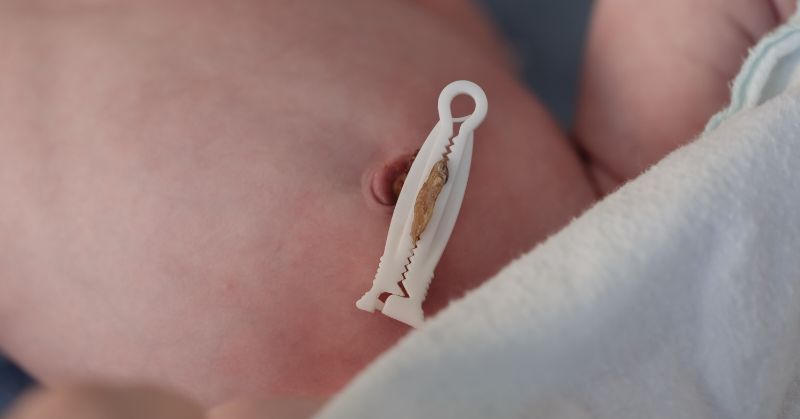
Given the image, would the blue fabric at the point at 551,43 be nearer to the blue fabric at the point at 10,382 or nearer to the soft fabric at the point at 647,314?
the soft fabric at the point at 647,314

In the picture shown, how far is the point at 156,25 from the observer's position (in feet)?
2.14

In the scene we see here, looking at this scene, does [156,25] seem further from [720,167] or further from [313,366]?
[720,167]

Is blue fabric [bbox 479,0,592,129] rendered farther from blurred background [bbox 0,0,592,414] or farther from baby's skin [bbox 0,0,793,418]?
baby's skin [bbox 0,0,793,418]

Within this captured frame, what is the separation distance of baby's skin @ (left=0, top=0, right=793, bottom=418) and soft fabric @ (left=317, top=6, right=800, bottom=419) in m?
0.17

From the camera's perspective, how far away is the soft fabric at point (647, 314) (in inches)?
14.4

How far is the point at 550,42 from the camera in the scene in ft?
3.46

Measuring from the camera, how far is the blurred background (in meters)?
1.05

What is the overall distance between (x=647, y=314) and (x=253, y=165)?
30 centimetres

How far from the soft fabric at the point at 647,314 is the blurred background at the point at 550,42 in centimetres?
55

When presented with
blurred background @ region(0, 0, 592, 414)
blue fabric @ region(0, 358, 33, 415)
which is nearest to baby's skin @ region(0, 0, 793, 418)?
blue fabric @ region(0, 358, 33, 415)

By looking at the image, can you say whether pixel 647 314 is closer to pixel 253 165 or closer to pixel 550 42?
pixel 253 165

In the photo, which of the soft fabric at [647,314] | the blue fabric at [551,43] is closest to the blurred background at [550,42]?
the blue fabric at [551,43]

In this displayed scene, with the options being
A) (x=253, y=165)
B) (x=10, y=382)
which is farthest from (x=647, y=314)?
(x=10, y=382)

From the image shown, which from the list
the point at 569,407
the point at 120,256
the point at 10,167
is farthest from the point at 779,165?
the point at 10,167
